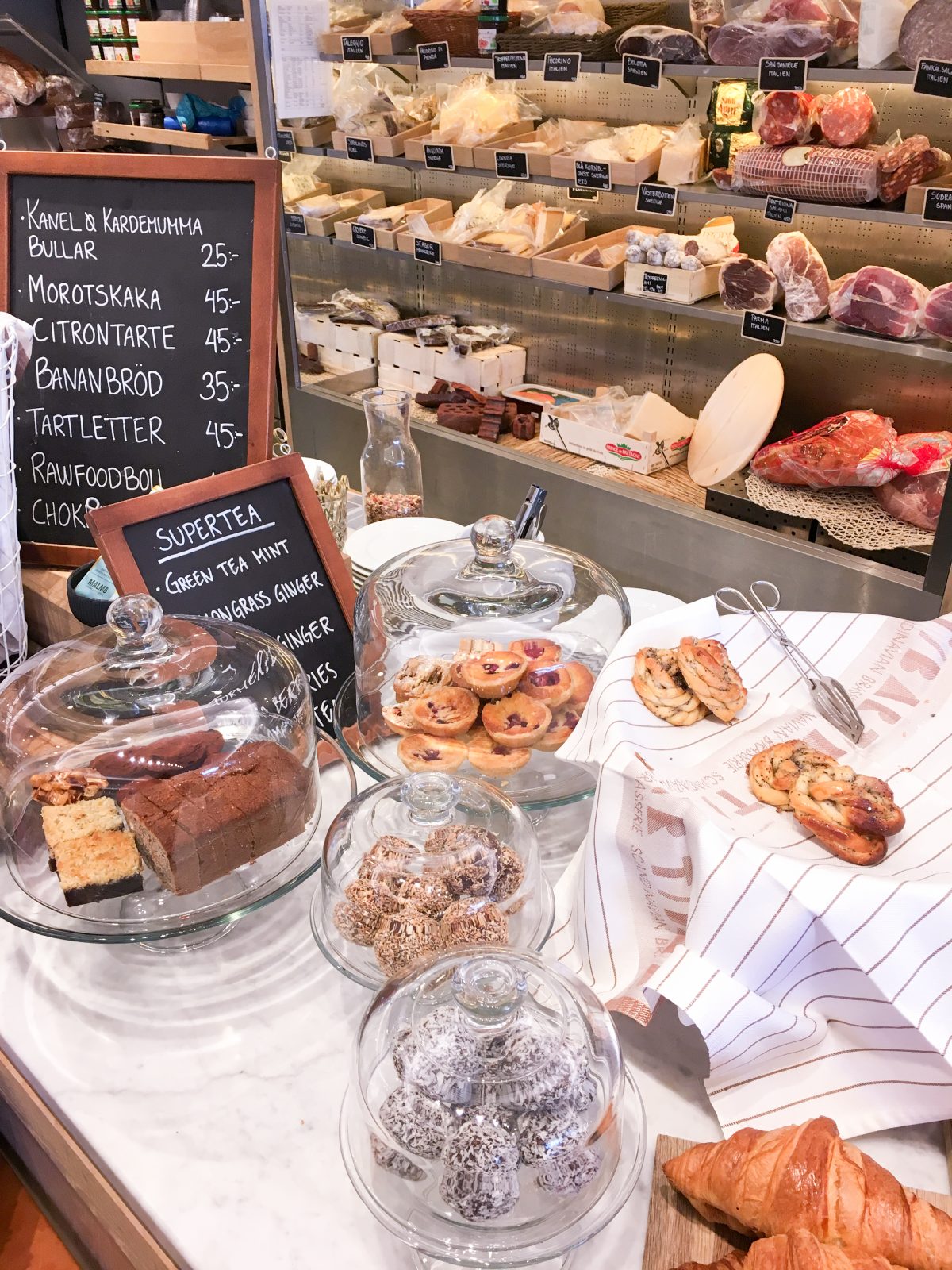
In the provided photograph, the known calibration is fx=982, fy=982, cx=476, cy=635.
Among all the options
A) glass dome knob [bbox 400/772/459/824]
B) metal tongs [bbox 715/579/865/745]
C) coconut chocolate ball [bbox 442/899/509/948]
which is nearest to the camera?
coconut chocolate ball [bbox 442/899/509/948]

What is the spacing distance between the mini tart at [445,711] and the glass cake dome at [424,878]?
0.41 ft

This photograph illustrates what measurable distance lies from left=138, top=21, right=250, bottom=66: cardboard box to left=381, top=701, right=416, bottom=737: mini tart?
122 inches

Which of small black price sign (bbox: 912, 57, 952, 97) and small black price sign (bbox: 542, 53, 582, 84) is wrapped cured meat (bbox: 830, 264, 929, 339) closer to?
small black price sign (bbox: 912, 57, 952, 97)

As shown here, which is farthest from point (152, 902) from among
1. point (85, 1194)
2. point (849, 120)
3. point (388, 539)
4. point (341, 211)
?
point (341, 211)

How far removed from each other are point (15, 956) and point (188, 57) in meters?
3.73

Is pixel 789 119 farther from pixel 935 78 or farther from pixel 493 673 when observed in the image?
pixel 493 673

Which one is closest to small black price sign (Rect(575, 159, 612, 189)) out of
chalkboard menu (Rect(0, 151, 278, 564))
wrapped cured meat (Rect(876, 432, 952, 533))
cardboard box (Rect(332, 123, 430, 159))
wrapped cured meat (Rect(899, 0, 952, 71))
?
cardboard box (Rect(332, 123, 430, 159))

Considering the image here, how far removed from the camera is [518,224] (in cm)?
331

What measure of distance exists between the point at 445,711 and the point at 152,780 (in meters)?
0.35

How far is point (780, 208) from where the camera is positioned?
255cm

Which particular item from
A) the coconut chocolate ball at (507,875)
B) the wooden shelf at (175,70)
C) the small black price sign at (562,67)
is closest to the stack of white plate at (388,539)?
the coconut chocolate ball at (507,875)

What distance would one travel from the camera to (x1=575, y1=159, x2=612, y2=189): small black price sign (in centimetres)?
290

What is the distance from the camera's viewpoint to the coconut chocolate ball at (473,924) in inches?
36.3

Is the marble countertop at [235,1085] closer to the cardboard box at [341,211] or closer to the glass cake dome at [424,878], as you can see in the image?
the glass cake dome at [424,878]
